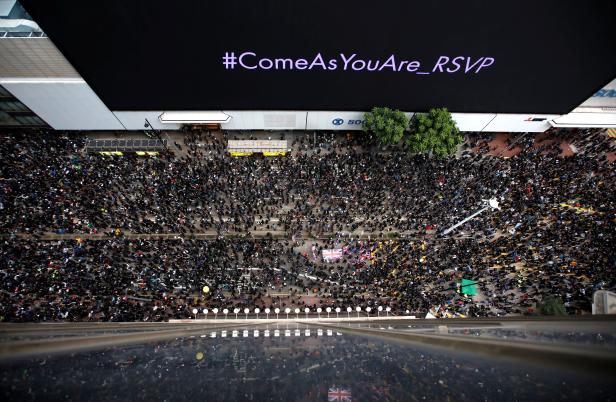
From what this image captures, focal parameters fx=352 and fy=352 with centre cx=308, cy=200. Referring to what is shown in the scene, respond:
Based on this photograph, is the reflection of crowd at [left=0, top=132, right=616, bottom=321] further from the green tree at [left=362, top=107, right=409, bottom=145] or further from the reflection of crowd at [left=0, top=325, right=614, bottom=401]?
the reflection of crowd at [left=0, top=325, right=614, bottom=401]

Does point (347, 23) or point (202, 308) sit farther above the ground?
point (347, 23)

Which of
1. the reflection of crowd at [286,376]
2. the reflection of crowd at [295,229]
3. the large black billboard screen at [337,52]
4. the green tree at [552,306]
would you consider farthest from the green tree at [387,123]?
the reflection of crowd at [286,376]

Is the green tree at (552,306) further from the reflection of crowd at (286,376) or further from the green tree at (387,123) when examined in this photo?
the reflection of crowd at (286,376)

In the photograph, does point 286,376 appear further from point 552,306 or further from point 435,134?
point 435,134

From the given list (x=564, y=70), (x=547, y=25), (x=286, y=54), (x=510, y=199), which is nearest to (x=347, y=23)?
(x=286, y=54)

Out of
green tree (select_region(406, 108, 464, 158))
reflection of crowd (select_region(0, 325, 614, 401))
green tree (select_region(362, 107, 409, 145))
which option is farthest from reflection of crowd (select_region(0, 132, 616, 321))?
reflection of crowd (select_region(0, 325, 614, 401))

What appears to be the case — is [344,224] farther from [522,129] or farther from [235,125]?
[522,129]
